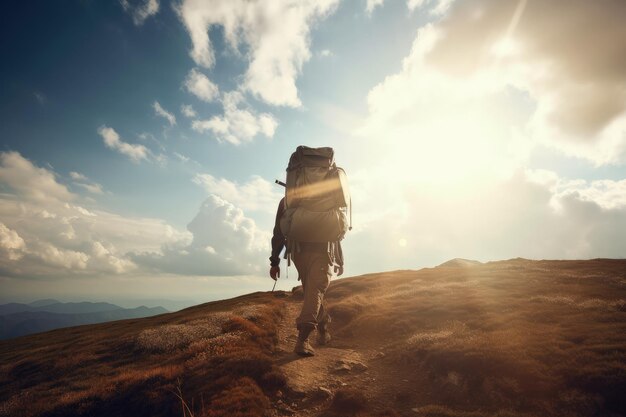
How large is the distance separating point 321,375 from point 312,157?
642 centimetres

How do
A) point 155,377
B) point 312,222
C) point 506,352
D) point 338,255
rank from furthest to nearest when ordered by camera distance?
1. point 338,255
2. point 312,222
3. point 155,377
4. point 506,352

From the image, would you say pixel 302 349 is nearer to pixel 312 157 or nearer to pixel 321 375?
pixel 321 375

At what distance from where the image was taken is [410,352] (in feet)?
33.8

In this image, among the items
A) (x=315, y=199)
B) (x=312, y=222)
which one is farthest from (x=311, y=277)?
(x=315, y=199)

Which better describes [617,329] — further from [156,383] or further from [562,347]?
[156,383]

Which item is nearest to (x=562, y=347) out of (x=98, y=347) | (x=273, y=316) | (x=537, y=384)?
(x=537, y=384)

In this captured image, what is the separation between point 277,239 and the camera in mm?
10492

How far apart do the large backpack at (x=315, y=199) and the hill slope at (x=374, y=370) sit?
3.84m

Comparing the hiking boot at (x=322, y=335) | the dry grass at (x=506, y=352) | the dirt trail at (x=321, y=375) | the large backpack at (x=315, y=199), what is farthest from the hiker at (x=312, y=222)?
the dry grass at (x=506, y=352)

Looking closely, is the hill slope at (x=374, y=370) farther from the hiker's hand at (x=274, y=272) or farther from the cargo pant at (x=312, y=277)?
the hiker's hand at (x=274, y=272)

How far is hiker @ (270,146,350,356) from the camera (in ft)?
30.5

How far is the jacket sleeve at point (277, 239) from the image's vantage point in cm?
1046

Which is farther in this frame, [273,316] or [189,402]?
[273,316]

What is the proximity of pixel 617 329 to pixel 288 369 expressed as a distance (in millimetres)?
9733
